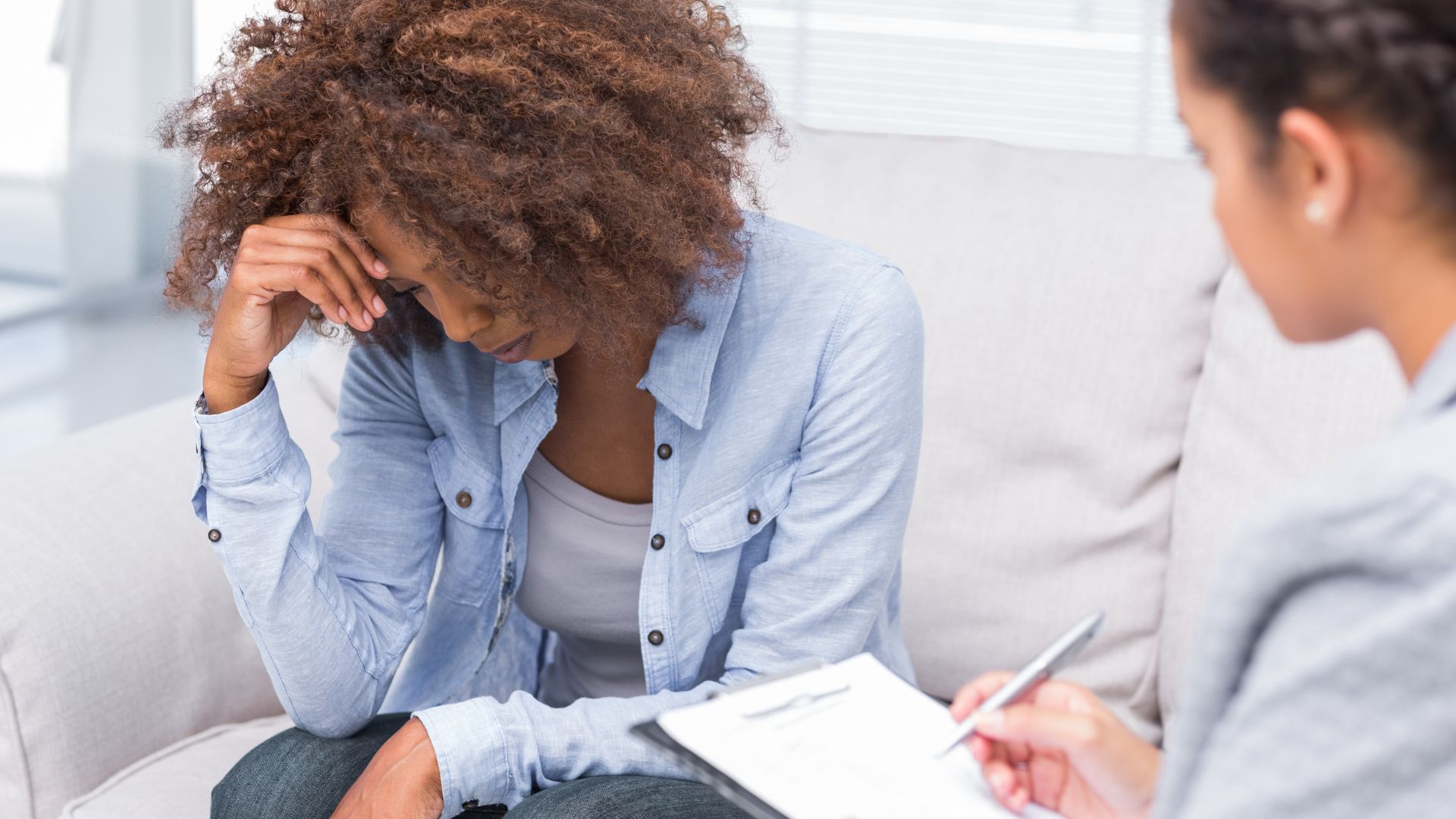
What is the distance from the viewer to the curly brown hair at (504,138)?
2.85ft

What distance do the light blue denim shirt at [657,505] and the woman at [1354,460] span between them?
1.70 ft

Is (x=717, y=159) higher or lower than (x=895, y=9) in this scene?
lower

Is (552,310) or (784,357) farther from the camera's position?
(784,357)

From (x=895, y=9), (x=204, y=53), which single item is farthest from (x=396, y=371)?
(x=204, y=53)

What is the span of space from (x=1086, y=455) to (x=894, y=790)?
0.72 meters

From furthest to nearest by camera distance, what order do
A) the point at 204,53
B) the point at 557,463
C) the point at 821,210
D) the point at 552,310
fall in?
the point at 204,53 < the point at 821,210 < the point at 557,463 < the point at 552,310

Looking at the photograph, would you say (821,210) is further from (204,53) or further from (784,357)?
(204,53)

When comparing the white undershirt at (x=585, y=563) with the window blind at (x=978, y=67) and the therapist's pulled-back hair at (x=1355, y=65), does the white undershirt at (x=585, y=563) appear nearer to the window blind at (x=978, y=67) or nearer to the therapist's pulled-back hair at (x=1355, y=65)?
the therapist's pulled-back hair at (x=1355, y=65)

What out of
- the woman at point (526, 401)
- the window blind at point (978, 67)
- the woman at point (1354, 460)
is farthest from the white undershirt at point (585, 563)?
the window blind at point (978, 67)

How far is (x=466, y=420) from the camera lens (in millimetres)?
1171

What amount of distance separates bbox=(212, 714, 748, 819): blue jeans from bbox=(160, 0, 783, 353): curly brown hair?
331 millimetres

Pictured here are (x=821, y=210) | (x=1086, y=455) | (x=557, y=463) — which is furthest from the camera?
(x=821, y=210)

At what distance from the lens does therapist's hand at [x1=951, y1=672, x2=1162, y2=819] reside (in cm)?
67

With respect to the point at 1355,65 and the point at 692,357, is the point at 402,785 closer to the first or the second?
the point at 692,357
